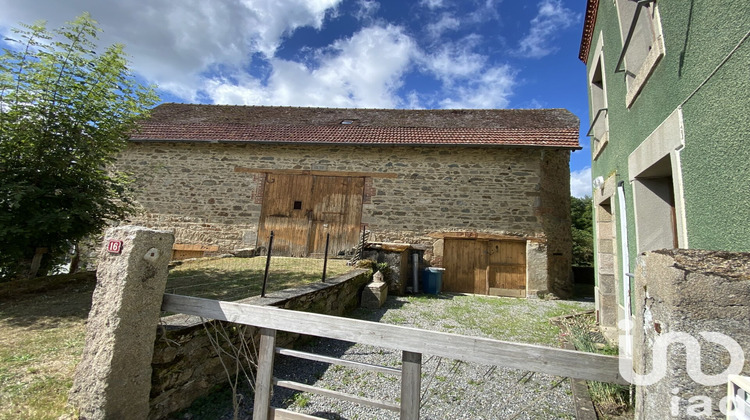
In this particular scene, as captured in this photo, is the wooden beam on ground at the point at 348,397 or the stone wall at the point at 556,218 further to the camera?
the stone wall at the point at 556,218

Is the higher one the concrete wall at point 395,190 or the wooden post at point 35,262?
the concrete wall at point 395,190

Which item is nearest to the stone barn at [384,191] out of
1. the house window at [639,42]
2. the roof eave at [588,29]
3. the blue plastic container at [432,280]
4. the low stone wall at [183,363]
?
the blue plastic container at [432,280]

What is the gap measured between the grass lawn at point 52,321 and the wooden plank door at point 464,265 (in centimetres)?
387

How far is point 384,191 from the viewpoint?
989cm

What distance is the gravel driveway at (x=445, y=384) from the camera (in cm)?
298

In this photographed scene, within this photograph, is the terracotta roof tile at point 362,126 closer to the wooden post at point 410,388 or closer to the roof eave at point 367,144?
the roof eave at point 367,144

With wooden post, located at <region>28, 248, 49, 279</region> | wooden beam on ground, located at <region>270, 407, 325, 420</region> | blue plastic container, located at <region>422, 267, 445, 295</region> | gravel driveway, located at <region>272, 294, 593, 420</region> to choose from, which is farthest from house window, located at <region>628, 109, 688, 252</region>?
wooden post, located at <region>28, 248, 49, 279</region>

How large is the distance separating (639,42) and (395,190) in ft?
22.3

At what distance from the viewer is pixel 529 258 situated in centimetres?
896

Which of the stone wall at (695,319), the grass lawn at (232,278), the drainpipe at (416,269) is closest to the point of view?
the stone wall at (695,319)

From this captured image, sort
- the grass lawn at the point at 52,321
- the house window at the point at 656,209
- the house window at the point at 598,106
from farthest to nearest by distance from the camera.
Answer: the house window at the point at 598,106, the house window at the point at 656,209, the grass lawn at the point at 52,321

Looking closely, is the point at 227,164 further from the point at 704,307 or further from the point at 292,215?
the point at 704,307

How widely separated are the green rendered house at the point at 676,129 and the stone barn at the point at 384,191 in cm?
431

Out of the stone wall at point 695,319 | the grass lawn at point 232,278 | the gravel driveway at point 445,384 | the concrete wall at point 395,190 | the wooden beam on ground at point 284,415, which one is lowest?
the gravel driveway at point 445,384
